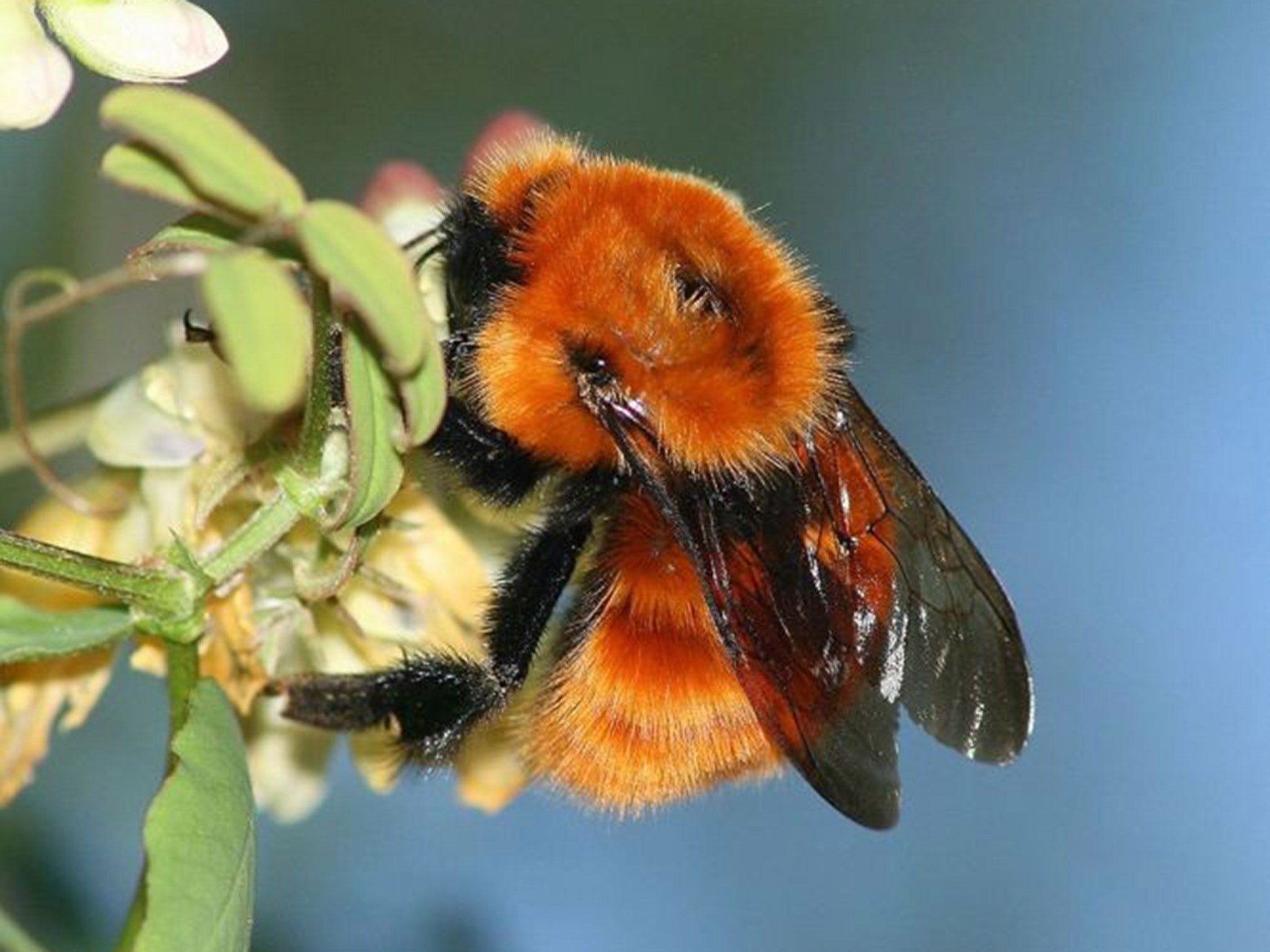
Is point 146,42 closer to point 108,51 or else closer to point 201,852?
point 108,51

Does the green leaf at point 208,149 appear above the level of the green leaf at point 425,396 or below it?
above

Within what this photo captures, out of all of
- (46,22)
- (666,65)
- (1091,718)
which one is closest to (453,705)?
(46,22)

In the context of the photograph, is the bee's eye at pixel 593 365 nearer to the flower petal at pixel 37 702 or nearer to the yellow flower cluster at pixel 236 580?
the yellow flower cluster at pixel 236 580

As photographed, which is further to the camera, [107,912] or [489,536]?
[107,912]

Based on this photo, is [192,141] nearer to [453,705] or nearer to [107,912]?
[453,705]

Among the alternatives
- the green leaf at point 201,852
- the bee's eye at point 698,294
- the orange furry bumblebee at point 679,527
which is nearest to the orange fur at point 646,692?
the orange furry bumblebee at point 679,527

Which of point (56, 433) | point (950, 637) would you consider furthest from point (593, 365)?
point (56, 433)

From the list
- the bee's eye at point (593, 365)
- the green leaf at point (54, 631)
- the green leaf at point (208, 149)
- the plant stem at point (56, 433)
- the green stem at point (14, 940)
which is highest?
the bee's eye at point (593, 365)
